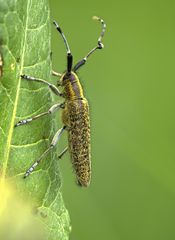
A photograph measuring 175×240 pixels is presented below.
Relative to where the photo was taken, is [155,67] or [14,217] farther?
[155,67]

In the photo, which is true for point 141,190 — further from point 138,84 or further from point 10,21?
point 10,21

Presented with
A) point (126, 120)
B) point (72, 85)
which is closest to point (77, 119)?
point (72, 85)

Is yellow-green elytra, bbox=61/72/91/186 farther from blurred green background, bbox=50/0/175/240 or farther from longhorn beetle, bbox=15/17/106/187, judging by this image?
blurred green background, bbox=50/0/175/240

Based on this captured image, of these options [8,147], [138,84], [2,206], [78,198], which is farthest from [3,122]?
[138,84]

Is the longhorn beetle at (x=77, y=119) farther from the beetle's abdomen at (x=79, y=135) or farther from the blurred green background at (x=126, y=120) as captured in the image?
the blurred green background at (x=126, y=120)

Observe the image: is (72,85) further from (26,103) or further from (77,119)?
(26,103)

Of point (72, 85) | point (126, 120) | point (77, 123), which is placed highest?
point (72, 85)

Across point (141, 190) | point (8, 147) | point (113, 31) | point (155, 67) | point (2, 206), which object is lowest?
point (141, 190)
